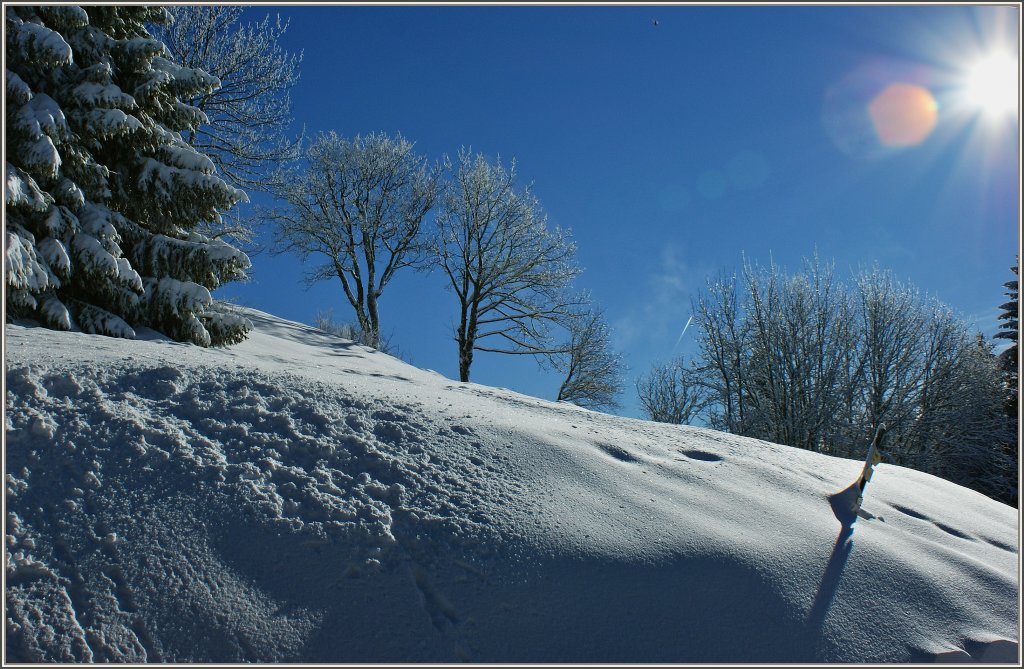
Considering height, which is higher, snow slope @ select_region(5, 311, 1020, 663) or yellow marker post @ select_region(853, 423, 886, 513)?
yellow marker post @ select_region(853, 423, 886, 513)

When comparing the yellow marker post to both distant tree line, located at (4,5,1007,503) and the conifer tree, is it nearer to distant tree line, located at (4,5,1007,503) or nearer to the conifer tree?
distant tree line, located at (4,5,1007,503)

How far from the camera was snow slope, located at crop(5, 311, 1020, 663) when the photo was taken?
2020mm

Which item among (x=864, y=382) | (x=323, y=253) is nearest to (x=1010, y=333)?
(x=864, y=382)

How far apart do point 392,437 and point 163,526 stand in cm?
113

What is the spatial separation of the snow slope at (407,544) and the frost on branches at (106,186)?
8.30 ft

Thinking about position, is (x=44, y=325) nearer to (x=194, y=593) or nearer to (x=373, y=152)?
(x=194, y=593)

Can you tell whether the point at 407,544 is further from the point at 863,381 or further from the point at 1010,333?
the point at 1010,333

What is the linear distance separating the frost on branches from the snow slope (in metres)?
2.53

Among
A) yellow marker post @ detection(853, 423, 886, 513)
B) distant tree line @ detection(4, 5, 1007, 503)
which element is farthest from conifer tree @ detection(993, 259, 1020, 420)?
yellow marker post @ detection(853, 423, 886, 513)

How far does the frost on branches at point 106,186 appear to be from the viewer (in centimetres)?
535

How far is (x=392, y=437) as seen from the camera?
313 centimetres

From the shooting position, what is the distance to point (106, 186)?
636 centimetres

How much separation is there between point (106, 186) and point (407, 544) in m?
6.09

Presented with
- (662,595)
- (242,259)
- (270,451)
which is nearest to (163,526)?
(270,451)
